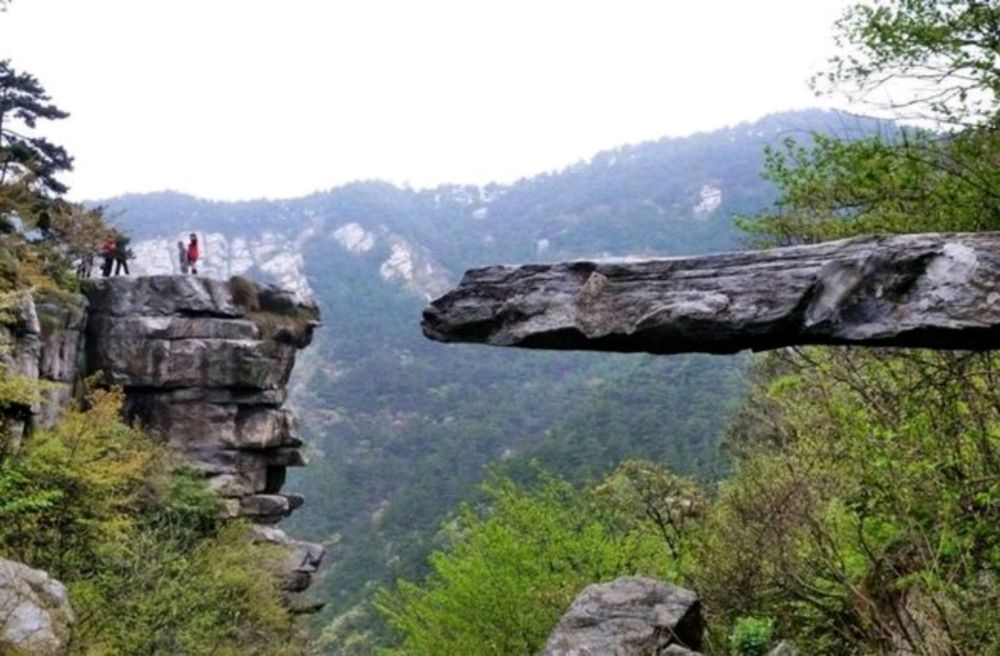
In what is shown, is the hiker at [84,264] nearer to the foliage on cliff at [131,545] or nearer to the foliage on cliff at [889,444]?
the foliage on cliff at [131,545]

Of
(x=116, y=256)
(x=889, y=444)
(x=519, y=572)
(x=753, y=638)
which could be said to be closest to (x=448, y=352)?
(x=116, y=256)

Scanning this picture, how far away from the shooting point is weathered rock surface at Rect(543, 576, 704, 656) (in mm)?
9562

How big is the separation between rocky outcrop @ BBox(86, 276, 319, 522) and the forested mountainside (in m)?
5.33

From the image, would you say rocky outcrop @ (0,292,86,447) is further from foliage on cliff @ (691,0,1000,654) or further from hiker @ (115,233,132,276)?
foliage on cliff @ (691,0,1000,654)

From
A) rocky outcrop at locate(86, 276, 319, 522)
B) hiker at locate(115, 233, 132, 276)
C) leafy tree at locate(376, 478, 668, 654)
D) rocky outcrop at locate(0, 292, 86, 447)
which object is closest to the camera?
leafy tree at locate(376, 478, 668, 654)

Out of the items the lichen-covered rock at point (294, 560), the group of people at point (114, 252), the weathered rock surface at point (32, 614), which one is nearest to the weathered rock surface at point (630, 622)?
the weathered rock surface at point (32, 614)

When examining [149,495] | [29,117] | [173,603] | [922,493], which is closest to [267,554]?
[149,495]

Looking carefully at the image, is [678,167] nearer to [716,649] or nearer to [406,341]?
[406,341]

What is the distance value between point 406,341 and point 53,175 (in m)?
68.4

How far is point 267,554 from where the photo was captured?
21.6 meters

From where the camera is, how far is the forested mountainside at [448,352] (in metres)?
44.2

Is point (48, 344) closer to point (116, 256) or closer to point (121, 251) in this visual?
point (116, 256)

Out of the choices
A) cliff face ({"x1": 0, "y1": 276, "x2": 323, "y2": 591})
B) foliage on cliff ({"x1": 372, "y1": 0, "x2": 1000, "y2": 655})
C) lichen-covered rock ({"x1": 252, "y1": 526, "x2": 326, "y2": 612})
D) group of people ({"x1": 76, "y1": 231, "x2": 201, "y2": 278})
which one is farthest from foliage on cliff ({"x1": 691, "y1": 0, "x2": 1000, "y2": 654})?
group of people ({"x1": 76, "y1": 231, "x2": 201, "y2": 278})

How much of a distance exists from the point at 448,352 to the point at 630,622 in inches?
3056
